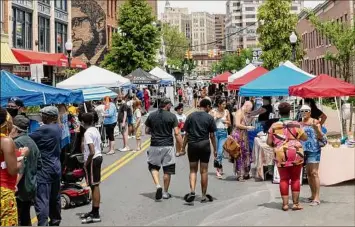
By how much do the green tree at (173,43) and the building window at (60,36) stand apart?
7126 cm

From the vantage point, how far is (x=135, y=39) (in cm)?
5034

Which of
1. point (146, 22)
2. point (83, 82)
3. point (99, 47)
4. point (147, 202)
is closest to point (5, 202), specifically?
point (147, 202)

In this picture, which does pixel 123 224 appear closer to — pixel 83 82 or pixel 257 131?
pixel 257 131

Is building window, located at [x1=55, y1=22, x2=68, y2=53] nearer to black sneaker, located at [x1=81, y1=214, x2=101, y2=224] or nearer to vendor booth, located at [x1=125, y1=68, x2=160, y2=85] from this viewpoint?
vendor booth, located at [x1=125, y1=68, x2=160, y2=85]

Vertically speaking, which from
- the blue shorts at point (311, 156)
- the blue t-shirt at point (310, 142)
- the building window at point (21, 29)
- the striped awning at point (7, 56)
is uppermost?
the building window at point (21, 29)

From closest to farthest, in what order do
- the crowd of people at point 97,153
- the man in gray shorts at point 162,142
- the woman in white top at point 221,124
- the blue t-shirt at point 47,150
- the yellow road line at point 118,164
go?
the crowd of people at point 97,153
the blue t-shirt at point 47,150
the man in gray shorts at point 162,142
the woman in white top at point 221,124
the yellow road line at point 118,164

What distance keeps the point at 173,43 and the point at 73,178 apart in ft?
358

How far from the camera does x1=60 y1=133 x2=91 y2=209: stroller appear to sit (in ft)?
29.9

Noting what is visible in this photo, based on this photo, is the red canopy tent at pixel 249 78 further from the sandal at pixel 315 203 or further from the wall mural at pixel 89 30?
Answer: the wall mural at pixel 89 30

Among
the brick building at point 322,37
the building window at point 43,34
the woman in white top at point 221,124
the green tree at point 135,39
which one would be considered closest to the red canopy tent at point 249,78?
the woman in white top at point 221,124

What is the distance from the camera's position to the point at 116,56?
51000 millimetres

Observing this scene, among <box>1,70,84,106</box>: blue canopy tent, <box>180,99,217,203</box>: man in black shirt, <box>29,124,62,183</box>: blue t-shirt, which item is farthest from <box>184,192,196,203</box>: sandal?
<box>1,70,84,106</box>: blue canopy tent

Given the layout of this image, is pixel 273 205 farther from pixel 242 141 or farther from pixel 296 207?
pixel 242 141

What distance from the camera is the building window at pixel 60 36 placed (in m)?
40.8
